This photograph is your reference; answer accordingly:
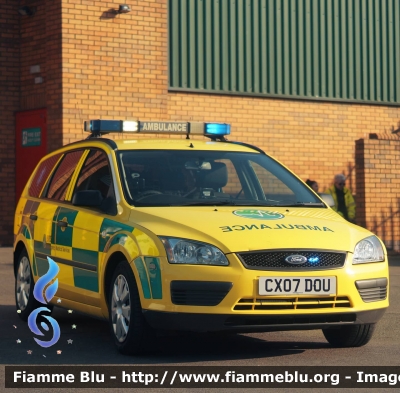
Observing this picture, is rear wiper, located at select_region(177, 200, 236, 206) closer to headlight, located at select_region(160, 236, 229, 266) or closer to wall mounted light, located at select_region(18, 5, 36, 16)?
headlight, located at select_region(160, 236, 229, 266)

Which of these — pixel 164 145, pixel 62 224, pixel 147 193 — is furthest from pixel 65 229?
pixel 164 145

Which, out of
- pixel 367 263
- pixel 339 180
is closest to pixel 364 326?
pixel 367 263

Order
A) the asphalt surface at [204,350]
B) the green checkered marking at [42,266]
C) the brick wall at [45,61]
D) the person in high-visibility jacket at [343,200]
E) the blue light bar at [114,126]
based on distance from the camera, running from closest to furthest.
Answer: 1. the asphalt surface at [204,350]
2. the green checkered marking at [42,266]
3. the blue light bar at [114,126]
4. the person in high-visibility jacket at [343,200]
5. the brick wall at [45,61]

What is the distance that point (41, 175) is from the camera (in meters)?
10.7

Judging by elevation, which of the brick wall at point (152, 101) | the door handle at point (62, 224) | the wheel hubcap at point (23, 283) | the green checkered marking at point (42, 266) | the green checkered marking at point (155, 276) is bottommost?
the wheel hubcap at point (23, 283)

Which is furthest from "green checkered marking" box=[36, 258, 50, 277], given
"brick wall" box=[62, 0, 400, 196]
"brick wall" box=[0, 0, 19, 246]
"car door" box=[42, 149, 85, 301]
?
"brick wall" box=[0, 0, 19, 246]

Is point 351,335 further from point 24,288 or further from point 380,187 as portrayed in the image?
point 380,187

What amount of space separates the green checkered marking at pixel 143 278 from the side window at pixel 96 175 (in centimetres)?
109

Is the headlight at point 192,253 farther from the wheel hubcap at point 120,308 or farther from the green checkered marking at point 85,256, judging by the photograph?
the green checkered marking at point 85,256

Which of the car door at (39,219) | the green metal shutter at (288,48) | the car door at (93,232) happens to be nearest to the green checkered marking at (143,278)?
the car door at (93,232)

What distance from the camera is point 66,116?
57.7 ft

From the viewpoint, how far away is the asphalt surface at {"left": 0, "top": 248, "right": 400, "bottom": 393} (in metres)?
7.75

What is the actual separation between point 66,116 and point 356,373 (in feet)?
36.4

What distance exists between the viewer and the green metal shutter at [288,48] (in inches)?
746
